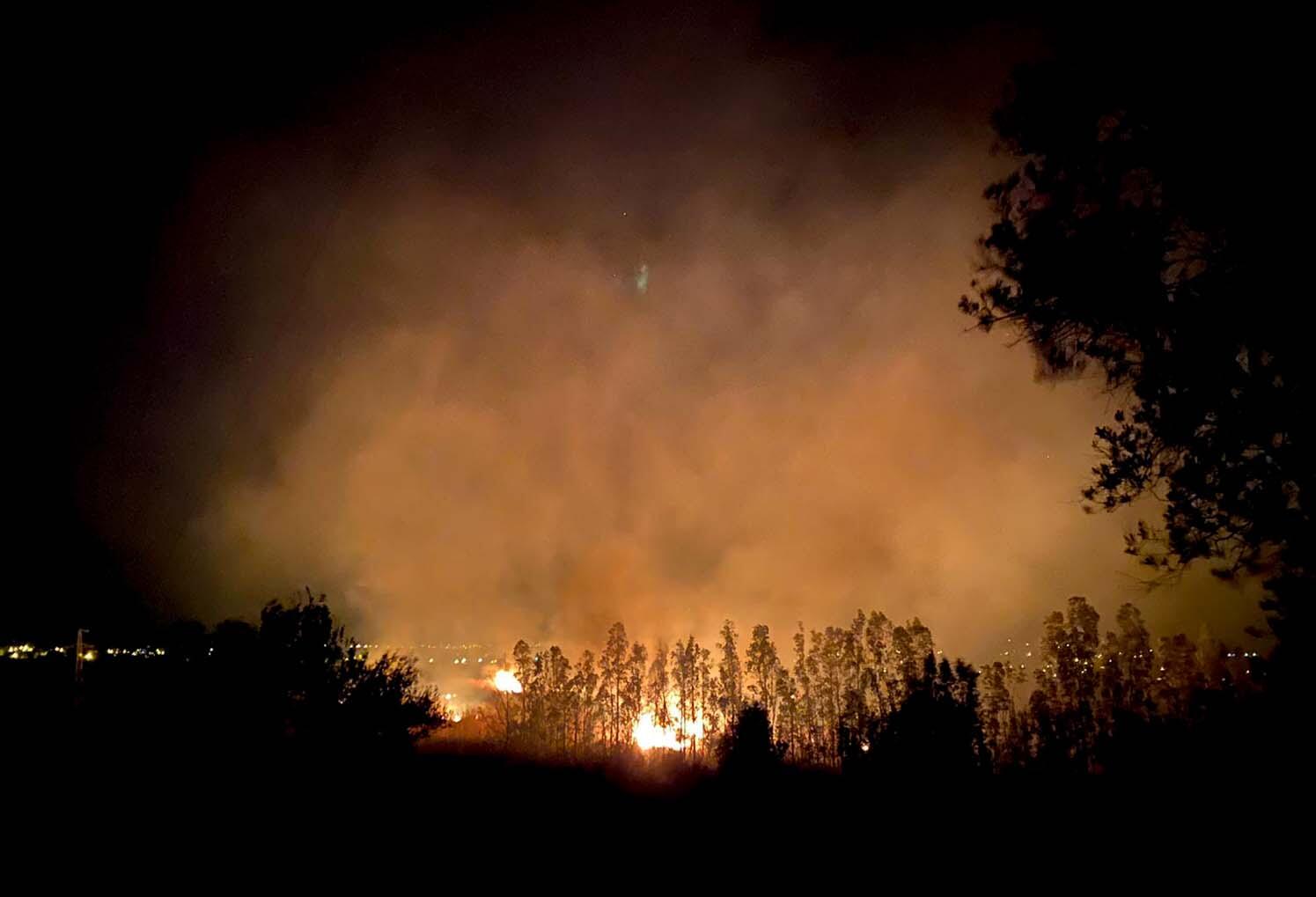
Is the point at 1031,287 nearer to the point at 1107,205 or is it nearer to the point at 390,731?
the point at 1107,205

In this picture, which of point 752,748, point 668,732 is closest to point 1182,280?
point 752,748

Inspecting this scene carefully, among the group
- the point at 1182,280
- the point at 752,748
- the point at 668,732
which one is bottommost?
the point at 668,732

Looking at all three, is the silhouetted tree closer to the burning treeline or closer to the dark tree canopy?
the dark tree canopy

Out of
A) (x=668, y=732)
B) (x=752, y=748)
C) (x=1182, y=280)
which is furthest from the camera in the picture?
(x=668, y=732)

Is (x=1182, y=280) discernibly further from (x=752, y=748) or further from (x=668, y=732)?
(x=668, y=732)

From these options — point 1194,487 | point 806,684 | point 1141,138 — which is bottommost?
point 806,684

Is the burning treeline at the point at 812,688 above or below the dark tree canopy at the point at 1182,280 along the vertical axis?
below

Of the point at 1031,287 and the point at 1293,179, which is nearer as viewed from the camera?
the point at 1293,179

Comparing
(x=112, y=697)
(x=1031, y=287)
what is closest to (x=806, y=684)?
(x=112, y=697)

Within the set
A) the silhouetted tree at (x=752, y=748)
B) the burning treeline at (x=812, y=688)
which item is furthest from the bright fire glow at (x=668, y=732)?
the silhouetted tree at (x=752, y=748)

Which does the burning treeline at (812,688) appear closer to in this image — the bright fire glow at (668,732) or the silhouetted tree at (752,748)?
the bright fire glow at (668,732)

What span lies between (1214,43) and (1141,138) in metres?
1.13

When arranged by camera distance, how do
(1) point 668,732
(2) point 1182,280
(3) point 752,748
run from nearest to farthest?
1. (2) point 1182,280
2. (3) point 752,748
3. (1) point 668,732

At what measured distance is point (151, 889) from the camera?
7.91 meters
